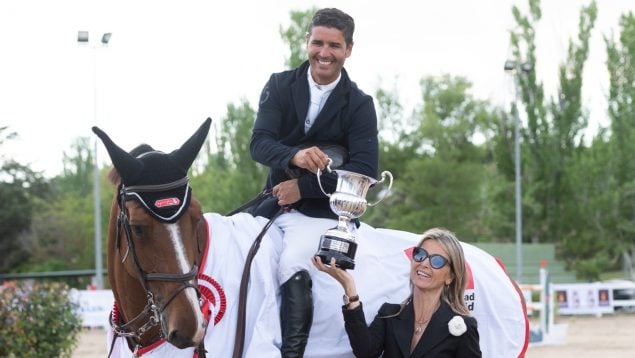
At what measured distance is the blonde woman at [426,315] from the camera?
407 cm

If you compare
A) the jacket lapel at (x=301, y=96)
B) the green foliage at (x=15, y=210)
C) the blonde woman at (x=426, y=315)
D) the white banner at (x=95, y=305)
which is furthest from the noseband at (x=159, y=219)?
the green foliage at (x=15, y=210)

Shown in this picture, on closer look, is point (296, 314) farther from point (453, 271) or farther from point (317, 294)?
point (453, 271)

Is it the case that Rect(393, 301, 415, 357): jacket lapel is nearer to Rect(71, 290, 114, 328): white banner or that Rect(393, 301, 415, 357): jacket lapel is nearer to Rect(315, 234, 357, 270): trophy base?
Rect(315, 234, 357, 270): trophy base

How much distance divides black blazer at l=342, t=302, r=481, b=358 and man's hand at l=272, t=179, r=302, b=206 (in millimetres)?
605

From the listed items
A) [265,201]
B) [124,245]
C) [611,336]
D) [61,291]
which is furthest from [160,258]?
[611,336]

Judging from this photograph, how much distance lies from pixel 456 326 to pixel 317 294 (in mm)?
689

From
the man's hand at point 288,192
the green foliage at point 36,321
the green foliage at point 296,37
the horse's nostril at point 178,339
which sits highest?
the green foliage at point 296,37

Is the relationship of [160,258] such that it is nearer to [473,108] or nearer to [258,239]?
[258,239]

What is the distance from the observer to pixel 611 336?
20.0 m

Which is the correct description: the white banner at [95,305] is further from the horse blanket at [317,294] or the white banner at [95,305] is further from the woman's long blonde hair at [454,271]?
the woman's long blonde hair at [454,271]

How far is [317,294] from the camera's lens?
4.32 m

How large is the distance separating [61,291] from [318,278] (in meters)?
8.61

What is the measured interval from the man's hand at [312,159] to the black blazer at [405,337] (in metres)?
0.66

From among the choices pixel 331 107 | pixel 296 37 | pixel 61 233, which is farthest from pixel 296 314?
pixel 61 233
